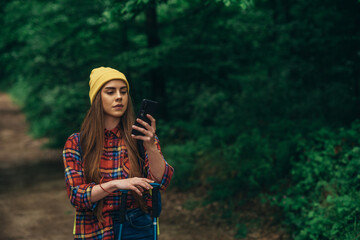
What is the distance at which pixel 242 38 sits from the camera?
33.2 ft

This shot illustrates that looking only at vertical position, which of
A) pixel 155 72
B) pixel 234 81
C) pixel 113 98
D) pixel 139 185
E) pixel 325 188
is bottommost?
pixel 139 185

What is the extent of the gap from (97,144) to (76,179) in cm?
26

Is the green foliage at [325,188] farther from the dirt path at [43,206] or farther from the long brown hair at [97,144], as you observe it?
the long brown hair at [97,144]

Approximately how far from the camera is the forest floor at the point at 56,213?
6.15 meters

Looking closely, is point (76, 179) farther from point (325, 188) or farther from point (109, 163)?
point (325, 188)

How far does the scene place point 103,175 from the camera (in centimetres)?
261

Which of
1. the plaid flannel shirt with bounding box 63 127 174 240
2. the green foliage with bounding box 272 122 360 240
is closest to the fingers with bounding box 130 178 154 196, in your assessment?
the plaid flannel shirt with bounding box 63 127 174 240

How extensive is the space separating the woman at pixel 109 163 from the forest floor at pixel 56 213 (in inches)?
140

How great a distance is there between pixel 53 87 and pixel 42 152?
111 inches

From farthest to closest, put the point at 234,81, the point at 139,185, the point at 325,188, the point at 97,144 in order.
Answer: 1. the point at 234,81
2. the point at 325,188
3. the point at 97,144
4. the point at 139,185

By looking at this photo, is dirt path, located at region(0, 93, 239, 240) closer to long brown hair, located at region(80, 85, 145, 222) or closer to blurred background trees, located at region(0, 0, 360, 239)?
blurred background trees, located at region(0, 0, 360, 239)

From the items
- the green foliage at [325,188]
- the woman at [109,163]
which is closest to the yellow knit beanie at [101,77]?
the woman at [109,163]

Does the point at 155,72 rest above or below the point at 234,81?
above

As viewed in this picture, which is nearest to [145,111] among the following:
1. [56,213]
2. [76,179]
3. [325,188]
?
[76,179]
